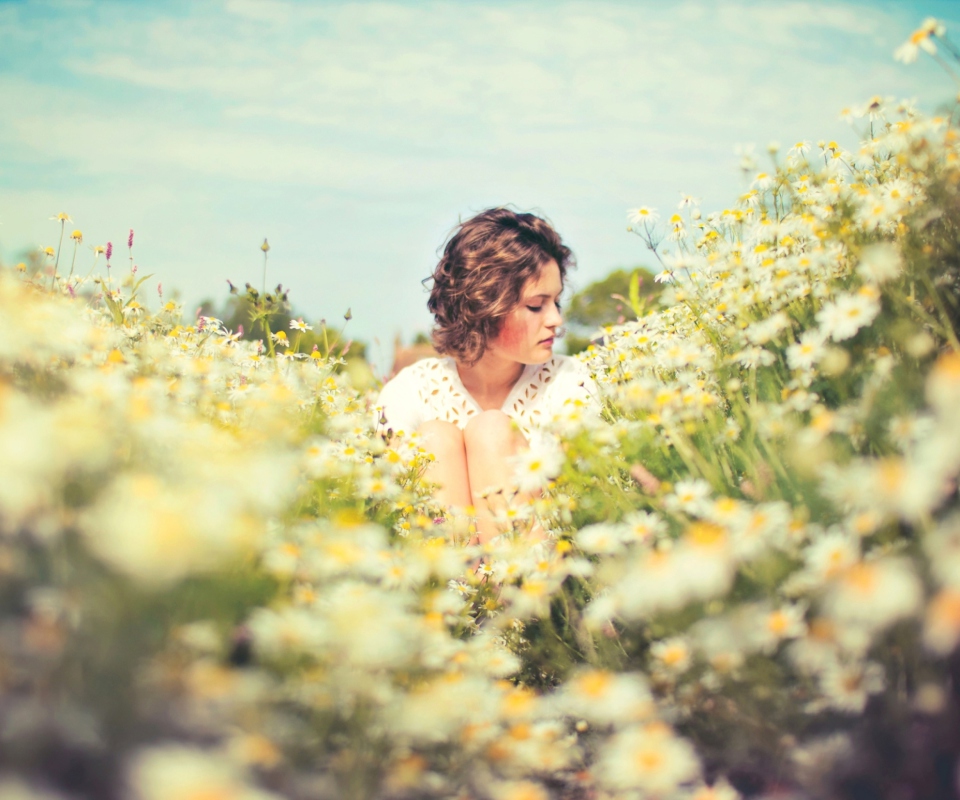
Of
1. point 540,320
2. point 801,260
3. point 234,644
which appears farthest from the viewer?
point 540,320

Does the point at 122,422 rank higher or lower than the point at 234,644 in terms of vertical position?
higher

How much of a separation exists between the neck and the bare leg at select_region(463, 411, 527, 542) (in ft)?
2.18

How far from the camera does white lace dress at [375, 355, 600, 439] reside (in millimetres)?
3480

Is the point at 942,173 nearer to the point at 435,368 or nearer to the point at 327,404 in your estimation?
the point at 327,404

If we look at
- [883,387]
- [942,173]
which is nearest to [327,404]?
[883,387]

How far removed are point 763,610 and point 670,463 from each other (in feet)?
2.66

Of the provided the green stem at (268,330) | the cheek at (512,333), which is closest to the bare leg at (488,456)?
the cheek at (512,333)

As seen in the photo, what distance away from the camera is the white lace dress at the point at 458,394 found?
137 inches

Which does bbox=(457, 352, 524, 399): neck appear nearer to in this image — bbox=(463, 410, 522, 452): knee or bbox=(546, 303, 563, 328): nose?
bbox=(546, 303, 563, 328): nose

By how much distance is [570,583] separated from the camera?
237 centimetres

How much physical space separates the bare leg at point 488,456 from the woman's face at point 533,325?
48cm

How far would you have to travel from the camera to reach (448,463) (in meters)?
3.01

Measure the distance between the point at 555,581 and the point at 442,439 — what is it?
1491 millimetres

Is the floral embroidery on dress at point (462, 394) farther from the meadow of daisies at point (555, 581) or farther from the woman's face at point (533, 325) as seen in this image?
the meadow of daisies at point (555, 581)
